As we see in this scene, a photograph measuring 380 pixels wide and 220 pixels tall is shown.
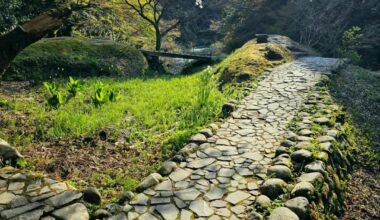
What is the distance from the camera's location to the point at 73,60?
1396 centimetres

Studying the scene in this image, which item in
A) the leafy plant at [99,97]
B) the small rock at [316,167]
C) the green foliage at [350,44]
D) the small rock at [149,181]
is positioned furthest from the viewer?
the green foliage at [350,44]

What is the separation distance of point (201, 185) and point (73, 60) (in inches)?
405

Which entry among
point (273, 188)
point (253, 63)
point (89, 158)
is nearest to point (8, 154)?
point (89, 158)

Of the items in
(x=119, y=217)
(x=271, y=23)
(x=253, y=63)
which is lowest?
(x=119, y=217)

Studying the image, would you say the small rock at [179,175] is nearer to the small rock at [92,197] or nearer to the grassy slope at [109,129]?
the grassy slope at [109,129]

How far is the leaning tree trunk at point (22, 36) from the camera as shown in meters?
7.54

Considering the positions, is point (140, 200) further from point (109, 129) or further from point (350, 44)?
point (350, 44)

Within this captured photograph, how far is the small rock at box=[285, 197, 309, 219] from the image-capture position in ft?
15.2

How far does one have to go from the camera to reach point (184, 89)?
1141cm

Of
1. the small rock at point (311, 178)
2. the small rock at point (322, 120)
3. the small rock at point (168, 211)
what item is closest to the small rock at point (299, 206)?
the small rock at point (311, 178)

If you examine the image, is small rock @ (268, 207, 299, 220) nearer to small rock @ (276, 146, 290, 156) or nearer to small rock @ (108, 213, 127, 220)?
small rock @ (276, 146, 290, 156)

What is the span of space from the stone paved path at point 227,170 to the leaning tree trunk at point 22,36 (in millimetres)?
4171

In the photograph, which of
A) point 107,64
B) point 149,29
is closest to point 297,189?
point 107,64

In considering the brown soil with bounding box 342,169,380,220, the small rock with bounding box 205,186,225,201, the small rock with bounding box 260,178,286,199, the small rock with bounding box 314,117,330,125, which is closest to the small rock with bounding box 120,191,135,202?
the small rock with bounding box 205,186,225,201
